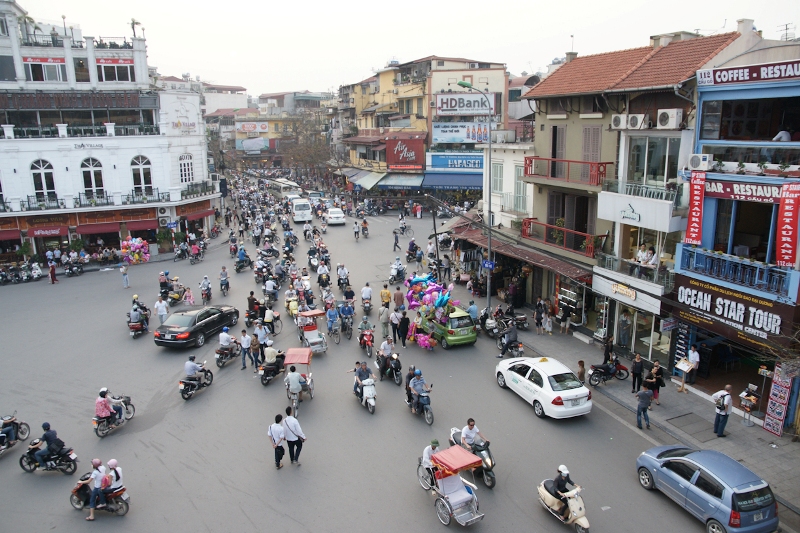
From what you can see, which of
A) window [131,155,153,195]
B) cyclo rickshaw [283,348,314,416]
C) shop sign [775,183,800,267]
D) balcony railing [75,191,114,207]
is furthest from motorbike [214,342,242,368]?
window [131,155,153,195]

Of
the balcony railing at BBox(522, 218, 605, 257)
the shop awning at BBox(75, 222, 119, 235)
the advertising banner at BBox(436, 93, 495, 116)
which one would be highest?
the advertising banner at BBox(436, 93, 495, 116)

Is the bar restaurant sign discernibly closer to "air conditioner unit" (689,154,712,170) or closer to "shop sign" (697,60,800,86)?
"air conditioner unit" (689,154,712,170)

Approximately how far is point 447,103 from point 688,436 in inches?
1600

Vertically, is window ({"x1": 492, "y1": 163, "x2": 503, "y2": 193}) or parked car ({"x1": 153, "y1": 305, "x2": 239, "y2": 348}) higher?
window ({"x1": 492, "y1": 163, "x2": 503, "y2": 193})

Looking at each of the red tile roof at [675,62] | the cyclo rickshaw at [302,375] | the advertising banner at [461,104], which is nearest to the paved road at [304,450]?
the cyclo rickshaw at [302,375]

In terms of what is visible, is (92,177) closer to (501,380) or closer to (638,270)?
(501,380)

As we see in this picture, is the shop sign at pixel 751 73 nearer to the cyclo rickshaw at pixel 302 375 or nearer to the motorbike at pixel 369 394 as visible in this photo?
the motorbike at pixel 369 394

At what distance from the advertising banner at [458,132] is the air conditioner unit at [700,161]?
1385 inches

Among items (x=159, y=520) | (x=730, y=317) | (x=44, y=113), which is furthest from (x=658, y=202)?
(x=44, y=113)

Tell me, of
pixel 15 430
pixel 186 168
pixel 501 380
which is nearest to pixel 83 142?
pixel 186 168

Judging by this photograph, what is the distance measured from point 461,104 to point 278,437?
139 ft

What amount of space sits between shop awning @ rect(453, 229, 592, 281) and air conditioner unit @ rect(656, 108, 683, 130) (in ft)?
17.4

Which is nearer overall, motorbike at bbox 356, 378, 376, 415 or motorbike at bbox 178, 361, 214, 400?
motorbike at bbox 356, 378, 376, 415

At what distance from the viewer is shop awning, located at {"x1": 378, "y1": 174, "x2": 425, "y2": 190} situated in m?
52.2
